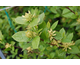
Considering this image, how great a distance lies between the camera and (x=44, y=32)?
0.77 metres

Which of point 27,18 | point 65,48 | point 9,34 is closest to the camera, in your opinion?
point 27,18

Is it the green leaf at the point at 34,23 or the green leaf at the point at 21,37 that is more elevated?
the green leaf at the point at 34,23

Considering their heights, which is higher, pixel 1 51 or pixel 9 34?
pixel 9 34

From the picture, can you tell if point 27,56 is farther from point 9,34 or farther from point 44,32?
point 44,32

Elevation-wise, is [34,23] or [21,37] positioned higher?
[34,23]

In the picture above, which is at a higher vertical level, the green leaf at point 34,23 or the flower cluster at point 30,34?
the green leaf at point 34,23

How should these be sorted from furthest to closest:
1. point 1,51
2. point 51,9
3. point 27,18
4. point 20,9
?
point 20,9 < point 1,51 < point 51,9 < point 27,18

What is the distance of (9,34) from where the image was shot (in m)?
1.78

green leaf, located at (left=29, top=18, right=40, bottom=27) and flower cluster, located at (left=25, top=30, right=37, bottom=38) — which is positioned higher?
green leaf, located at (left=29, top=18, right=40, bottom=27)

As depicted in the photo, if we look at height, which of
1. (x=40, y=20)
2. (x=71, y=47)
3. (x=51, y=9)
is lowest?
(x=71, y=47)

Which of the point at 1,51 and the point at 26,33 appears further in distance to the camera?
the point at 1,51

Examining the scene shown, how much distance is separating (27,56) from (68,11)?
3.13 feet

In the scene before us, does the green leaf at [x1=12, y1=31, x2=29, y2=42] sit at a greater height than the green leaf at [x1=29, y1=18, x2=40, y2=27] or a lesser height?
lesser

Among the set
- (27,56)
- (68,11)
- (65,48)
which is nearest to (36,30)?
(65,48)
